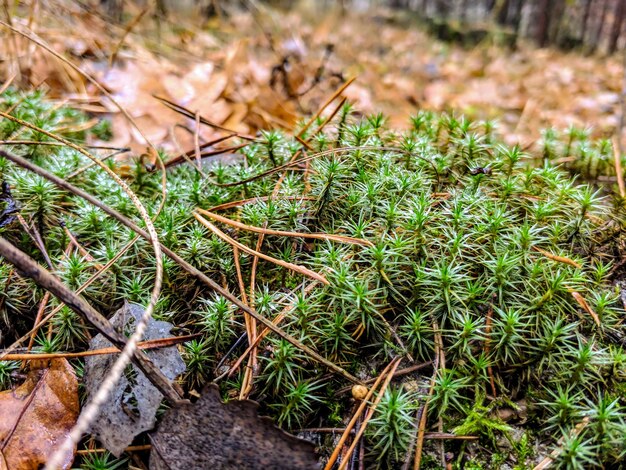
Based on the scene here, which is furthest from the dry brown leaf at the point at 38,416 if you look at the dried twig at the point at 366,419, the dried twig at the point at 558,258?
the dried twig at the point at 558,258

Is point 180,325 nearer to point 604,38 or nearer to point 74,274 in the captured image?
point 74,274

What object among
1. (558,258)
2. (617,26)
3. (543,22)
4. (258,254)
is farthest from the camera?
(543,22)

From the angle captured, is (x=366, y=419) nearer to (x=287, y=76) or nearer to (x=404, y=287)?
(x=404, y=287)

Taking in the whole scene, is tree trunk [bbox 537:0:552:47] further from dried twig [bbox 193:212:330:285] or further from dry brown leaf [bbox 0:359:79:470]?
dry brown leaf [bbox 0:359:79:470]

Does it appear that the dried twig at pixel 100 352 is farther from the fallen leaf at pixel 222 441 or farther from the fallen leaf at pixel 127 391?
the fallen leaf at pixel 222 441

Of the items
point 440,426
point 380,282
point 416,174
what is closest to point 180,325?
point 380,282

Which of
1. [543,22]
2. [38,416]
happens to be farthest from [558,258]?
[543,22]
